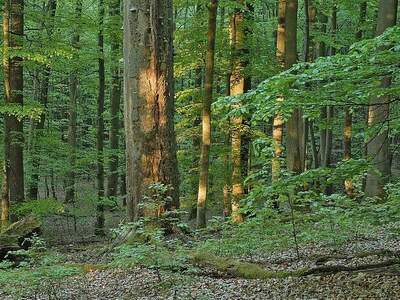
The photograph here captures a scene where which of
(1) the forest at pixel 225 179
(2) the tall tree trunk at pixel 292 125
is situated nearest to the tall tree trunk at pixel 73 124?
(1) the forest at pixel 225 179

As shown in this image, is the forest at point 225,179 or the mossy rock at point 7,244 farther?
the mossy rock at point 7,244

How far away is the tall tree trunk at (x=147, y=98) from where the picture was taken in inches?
327

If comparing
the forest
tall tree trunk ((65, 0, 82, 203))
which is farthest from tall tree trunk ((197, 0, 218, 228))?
tall tree trunk ((65, 0, 82, 203))

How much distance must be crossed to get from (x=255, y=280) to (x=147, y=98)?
374cm

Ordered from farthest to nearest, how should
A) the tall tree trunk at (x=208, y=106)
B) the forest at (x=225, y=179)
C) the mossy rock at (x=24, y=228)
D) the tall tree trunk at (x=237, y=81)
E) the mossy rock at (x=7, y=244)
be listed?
the tall tree trunk at (x=237, y=81)
the tall tree trunk at (x=208, y=106)
the mossy rock at (x=24, y=228)
the mossy rock at (x=7, y=244)
the forest at (x=225, y=179)

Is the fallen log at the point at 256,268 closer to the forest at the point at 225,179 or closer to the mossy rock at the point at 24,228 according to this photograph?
the forest at the point at 225,179

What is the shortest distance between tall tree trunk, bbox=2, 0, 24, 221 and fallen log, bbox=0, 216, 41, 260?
1.52ft

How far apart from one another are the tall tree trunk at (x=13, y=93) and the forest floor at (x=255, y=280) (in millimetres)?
4742

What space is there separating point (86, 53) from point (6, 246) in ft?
30.5

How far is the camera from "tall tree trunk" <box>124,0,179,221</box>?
8305 millimetres

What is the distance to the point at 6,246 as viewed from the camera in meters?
9.83

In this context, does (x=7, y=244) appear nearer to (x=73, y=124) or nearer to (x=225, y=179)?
(x=225, y=179)

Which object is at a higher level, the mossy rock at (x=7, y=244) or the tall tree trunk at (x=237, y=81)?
the tall tree trunk at (x=237, y=81)

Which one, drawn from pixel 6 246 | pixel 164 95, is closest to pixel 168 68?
pixel 164 95
